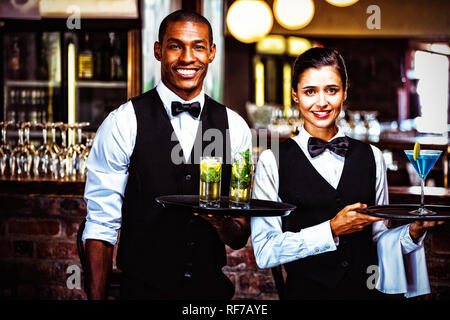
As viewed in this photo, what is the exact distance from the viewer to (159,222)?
2148 millimetres

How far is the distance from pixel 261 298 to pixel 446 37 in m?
6.31

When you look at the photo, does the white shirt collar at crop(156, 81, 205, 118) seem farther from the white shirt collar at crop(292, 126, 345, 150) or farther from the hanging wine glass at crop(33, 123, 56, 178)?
the hanging wine glass at crop(33, 123, 56, 178)

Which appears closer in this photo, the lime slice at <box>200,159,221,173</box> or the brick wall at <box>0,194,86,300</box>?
the lime slice at <box>200,159,221,173</box>

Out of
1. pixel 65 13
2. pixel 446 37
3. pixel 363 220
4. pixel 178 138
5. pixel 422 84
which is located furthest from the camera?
pixel 422 84

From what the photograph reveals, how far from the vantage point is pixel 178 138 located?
7.24ft

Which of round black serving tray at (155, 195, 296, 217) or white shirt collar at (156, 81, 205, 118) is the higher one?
white shirt collar at (156, 81, 205, 118)

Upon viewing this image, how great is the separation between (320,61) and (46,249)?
1.97 meters

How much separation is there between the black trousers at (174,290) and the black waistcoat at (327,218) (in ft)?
0.95

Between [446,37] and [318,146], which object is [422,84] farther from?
[318,146]

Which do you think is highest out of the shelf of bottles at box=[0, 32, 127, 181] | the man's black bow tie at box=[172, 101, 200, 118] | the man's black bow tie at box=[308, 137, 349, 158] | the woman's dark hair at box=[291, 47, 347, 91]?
the shelf of bottles at box=[0, 32, 127, 181]

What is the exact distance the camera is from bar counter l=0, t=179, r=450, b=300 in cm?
319

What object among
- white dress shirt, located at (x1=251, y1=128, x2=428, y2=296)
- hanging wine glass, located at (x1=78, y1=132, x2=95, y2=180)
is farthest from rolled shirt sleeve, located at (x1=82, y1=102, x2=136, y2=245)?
hanging wine glass, located at (x1=78, y1=132, x2=95, y2=180)

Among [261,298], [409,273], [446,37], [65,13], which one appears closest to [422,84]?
[446,37]

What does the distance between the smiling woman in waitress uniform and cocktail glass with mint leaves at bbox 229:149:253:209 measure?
0.22ft
